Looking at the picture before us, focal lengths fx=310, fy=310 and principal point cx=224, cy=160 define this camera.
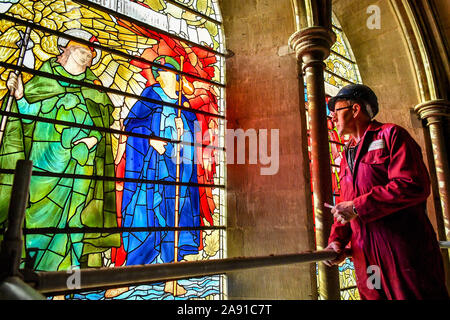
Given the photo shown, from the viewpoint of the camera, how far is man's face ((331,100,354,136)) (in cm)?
133

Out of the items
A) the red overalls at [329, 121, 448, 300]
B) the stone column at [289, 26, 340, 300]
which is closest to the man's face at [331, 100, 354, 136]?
the red overalls at [329, 121, 448, 300]

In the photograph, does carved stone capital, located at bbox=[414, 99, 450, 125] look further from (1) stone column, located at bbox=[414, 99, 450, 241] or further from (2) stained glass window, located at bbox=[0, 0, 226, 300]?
(2) stained glass window, located at bbox=[0, 0, 226, 300]

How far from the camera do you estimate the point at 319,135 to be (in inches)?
108

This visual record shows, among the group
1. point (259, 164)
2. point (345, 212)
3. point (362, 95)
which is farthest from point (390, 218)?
point (259, 164)

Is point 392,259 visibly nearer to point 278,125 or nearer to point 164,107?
point 278,125

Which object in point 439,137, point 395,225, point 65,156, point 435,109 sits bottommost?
point 395,225

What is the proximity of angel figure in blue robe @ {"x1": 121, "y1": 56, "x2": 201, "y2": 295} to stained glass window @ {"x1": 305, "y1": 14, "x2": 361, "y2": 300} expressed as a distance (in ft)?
4.96

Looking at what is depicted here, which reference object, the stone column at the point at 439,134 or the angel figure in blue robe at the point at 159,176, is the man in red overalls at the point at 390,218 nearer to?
the angel figure in blue robe at the point at 159,176

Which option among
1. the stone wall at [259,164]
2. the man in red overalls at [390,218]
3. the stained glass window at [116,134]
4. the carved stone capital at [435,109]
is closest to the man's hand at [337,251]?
the man in red overalls at [390,218]

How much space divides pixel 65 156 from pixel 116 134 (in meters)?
0.49

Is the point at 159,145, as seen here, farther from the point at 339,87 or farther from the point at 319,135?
the point at 339,87

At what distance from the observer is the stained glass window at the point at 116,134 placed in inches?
92.9

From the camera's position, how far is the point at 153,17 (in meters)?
3.38
